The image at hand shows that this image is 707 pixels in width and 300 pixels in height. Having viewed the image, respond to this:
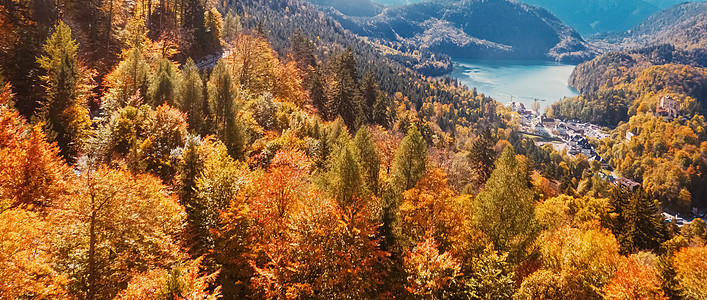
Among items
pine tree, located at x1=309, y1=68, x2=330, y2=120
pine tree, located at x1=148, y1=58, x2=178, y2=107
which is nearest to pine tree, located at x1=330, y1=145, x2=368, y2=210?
pine tree, located at x1=148, y1=58, x2=178, y2=107

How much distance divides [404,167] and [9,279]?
103ft

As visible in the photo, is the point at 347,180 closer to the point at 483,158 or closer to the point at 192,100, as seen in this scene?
the point at 192,100

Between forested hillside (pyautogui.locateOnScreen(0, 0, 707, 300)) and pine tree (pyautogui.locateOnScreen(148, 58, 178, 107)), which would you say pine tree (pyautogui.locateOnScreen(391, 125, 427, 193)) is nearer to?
forested hillside (pyautogui.locateOnScreen(0, 0, 707, 300))

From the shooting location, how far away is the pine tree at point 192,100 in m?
48.4

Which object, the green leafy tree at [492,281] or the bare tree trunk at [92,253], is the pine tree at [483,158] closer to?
the green leafy tree at [492,281]

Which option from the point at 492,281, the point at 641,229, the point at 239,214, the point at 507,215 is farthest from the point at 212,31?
the point at 641,229

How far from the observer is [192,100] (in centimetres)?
4884

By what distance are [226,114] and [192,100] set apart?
5304 millimetres

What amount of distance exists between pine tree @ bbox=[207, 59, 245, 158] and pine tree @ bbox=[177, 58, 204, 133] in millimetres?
1713

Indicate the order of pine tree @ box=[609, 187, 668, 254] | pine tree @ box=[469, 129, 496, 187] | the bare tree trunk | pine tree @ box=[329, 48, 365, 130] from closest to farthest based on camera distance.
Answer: the bare tree trunk < pine tree @ box=[609, 187, 668, 254] < pine tree @ box=[329, 48, 365, 130] < pine tree @ box=[469, 129, 496, 187]

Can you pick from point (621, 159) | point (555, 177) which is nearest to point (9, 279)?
point (555, 177)

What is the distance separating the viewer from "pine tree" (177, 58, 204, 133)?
4838 centimetres

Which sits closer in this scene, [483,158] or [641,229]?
[641,229]

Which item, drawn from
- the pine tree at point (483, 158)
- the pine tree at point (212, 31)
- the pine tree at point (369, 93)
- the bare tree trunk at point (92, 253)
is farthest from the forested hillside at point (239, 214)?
the pine tree at point (369, 93)
